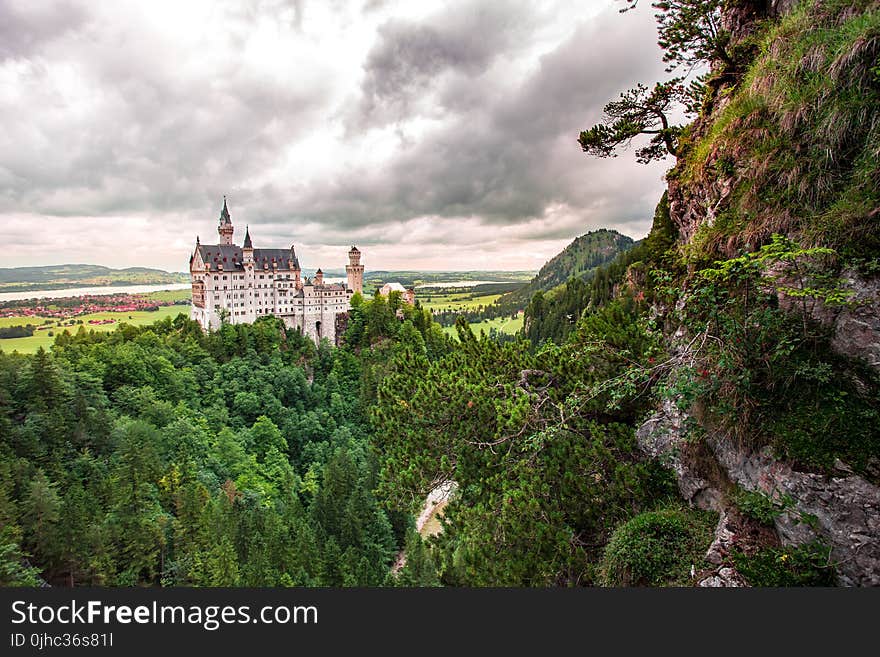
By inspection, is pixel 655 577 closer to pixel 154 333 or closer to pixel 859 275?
pixel 859 275

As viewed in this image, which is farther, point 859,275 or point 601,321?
point 601,321

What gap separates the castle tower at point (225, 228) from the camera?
6525 cm

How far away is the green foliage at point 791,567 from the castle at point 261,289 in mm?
62800

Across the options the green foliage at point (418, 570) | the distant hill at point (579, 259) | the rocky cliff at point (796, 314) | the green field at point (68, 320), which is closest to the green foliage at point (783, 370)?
the rocky cliff at point (796, 314)

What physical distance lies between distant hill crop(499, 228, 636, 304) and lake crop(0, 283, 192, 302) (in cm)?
10510

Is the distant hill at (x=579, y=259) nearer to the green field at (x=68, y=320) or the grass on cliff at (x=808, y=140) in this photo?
the green field at (x=68, y=320)

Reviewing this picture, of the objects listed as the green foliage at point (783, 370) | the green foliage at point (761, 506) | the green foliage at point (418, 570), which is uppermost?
the green foliage at point (783, 370)

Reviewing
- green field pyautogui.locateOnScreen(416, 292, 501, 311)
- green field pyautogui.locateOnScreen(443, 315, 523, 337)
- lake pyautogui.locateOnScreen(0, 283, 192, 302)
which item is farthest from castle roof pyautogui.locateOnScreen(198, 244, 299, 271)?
green field pyautogui.locateOnScreen(416, 292, 501, 311)

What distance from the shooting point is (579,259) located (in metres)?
169

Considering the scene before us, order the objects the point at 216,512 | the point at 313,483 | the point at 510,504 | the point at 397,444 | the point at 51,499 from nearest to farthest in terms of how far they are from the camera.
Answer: the point at 510,504, the point at 397,444, the point at 51,499, the point at 216,512, the point at 313,483

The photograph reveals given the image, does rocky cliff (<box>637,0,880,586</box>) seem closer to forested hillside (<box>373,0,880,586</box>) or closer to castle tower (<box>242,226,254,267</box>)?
forested hillside (<box>373,0,880,586</box>)

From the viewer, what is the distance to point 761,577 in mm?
5629

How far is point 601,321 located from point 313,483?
36953 millimetres

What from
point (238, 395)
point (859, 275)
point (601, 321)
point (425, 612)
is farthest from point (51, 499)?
point (859, 275)
